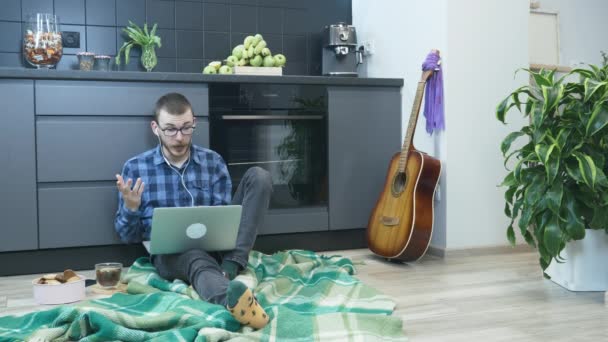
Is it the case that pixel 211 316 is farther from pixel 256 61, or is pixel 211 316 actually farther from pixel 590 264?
pixel 256 61

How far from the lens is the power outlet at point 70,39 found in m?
3.38

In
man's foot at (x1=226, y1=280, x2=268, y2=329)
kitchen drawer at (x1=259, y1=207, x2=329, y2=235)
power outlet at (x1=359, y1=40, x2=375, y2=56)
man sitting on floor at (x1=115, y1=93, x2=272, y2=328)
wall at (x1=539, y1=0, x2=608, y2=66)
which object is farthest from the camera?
wall at (x1=539, y1=0, x2=608, y2=66)

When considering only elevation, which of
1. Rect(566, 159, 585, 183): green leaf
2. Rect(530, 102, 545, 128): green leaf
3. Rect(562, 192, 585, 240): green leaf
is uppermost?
Rect(530, 102, 545, 128): green leaf

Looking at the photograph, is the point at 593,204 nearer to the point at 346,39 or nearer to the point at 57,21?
the point at 346,39

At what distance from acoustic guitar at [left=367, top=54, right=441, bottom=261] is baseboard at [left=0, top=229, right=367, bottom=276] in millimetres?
369

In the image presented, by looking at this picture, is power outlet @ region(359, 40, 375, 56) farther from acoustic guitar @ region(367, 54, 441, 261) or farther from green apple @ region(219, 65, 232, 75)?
green apple @ region(219, 65, 232, 75)

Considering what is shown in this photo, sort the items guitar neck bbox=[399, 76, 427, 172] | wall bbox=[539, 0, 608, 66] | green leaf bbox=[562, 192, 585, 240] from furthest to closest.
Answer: wall bbox=[539, 0, 608, 66], guitar neck bbox=[399, 76, 427, 172], green leaf bbox=[562, 192, 585, 240]

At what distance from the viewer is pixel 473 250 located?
129 inches

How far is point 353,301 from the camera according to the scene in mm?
2232

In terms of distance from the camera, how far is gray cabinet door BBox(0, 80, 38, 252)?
2.80 metres

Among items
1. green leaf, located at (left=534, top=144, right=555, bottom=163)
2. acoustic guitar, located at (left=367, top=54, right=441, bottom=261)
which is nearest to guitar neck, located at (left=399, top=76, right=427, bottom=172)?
acoustic guitar, located at (left=367, top=54, right=441, bottom=261)

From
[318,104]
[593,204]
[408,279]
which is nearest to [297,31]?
[318,104]

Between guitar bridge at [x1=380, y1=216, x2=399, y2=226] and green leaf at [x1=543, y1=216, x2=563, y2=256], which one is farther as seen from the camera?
guitar bridge at [x1=380, y1=216, x2=399, y2=226]

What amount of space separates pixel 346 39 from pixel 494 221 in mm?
1320
